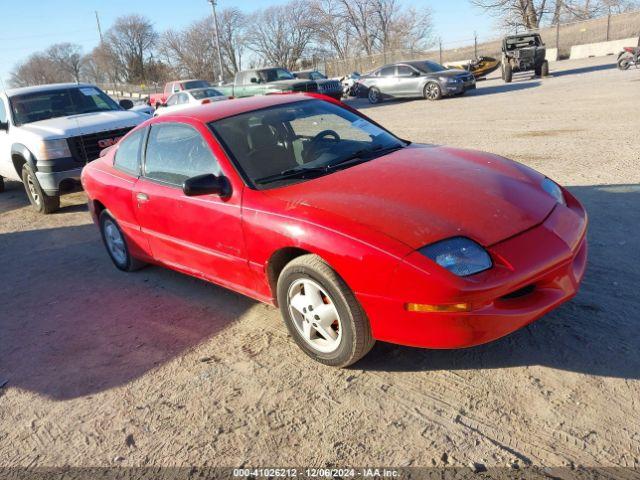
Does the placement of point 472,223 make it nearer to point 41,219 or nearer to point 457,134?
point 41,219

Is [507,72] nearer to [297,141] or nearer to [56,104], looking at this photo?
[56,104]

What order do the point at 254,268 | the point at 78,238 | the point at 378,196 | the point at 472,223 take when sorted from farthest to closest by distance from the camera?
the point at 78,238 → the point at 254,268 → the point at 378,196 → the point at 472,223

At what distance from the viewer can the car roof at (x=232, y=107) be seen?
4.10 metres

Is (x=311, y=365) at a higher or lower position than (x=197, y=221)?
lower

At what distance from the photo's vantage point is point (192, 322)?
13.4ft

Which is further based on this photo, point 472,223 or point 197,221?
point 197,221

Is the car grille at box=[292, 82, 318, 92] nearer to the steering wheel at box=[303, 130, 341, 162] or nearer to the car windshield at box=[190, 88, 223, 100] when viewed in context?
the car windshield at box=[190, 88, 223, 100]

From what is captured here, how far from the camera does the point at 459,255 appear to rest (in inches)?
107

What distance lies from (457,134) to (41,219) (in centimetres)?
795

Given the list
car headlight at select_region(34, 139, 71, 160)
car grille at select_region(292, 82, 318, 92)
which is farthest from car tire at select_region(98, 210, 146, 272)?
car grille at select_region(292, 82, 318, 92)

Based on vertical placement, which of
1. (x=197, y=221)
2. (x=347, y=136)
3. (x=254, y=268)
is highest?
(x=347, y=136)

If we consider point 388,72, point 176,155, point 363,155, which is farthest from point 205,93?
point 363,155

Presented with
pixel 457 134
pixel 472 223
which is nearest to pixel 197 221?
pixel 472 223

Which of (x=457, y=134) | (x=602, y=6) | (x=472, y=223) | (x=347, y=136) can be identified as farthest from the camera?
(x=602, y=6)
